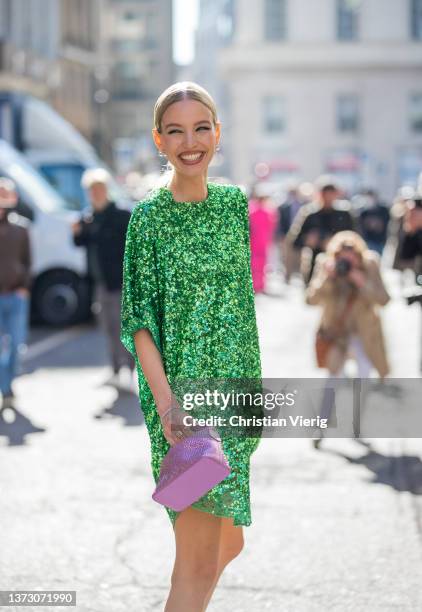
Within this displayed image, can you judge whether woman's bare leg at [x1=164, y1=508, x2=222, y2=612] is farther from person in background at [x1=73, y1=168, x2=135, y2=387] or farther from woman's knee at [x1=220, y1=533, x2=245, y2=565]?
person in background at [x1=73, y1=168, x2=135, y2=387]

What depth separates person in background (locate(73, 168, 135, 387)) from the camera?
36.1 feet

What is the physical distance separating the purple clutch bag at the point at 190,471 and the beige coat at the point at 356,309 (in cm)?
557

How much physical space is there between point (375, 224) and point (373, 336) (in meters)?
13.8

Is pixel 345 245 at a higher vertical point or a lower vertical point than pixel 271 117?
lower

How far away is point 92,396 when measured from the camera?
11039 millimetres

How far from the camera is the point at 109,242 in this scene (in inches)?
433

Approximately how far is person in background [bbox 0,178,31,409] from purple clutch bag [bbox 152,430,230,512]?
7.24 m

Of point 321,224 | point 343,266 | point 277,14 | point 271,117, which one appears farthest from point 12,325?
point 277,14

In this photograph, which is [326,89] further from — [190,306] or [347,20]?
[190,306]

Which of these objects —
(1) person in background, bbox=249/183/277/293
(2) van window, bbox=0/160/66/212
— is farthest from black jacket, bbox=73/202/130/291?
(1) person in background, bbox=249/183/277/293

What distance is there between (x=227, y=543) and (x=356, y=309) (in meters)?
5.56

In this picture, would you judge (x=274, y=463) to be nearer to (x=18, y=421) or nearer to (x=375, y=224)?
(x=18, y=421)

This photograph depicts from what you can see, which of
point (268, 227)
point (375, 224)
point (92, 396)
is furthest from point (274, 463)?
point (375, 224)

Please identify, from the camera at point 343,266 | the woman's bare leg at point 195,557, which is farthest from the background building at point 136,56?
the woman's bare leg at point 195,557
